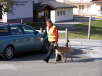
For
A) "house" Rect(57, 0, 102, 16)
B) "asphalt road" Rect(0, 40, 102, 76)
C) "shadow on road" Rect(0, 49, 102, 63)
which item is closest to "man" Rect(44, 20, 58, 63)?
"asphalt road" Rect(0, 40, 102, 76)

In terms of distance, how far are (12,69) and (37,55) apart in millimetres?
4028

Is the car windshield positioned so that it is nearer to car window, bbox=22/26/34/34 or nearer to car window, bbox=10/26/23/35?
car window, bbox=10/26/23/35

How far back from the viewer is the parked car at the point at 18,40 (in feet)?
47.5

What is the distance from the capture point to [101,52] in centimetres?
1711

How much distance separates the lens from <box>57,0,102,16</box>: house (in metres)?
79.8

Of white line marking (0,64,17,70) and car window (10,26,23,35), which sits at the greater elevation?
car window (10,26,23,35)

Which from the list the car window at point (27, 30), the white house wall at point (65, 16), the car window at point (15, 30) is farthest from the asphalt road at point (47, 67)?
the white house wall at point (65, 16)

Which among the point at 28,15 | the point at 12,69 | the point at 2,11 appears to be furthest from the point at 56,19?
the point at 12,69

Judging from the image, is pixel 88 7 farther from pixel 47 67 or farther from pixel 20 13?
pixel 47 67

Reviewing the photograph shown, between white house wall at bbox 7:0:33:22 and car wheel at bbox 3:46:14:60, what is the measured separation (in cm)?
3014

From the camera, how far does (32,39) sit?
16.0 meters

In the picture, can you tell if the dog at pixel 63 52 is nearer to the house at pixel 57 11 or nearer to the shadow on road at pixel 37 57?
the shadow on road at pixel 37 57

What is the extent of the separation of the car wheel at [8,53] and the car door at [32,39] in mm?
1287

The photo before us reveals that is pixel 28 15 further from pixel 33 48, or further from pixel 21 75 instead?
pixel 21 75
